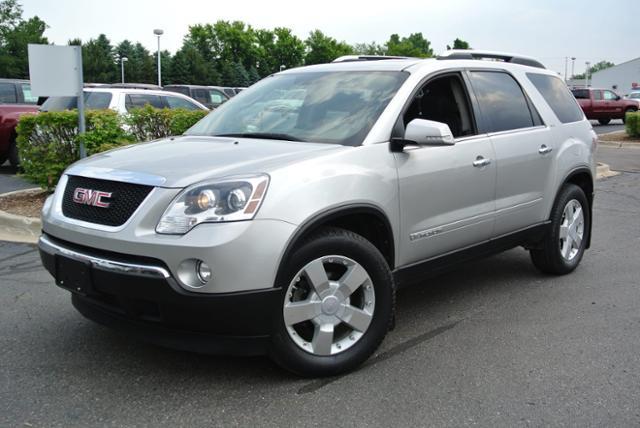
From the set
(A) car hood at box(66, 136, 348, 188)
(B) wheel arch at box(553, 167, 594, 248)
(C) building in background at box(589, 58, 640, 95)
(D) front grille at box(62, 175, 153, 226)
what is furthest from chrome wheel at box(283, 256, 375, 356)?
(C) building in background at box(589, 58, 640, 95)

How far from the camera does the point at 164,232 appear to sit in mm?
3098

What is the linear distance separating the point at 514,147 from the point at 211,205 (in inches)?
103

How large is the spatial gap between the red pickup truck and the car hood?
3040 cm

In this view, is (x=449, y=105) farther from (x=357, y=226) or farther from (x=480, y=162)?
(x=357, y=226)

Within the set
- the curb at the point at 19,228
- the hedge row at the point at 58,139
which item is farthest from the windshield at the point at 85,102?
the curb at the point at 19,228

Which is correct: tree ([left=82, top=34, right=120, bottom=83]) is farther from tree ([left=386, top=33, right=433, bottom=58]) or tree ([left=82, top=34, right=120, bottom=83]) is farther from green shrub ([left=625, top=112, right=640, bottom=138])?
green shrub ([left=625, top=112, right=640, bottom=138])

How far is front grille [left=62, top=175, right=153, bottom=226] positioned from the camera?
324cm

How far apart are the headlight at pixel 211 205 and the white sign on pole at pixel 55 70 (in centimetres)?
536

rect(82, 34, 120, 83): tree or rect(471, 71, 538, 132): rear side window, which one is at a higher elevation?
rect(82, 34, 120, 83): tree

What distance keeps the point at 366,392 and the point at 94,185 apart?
5.91 feet

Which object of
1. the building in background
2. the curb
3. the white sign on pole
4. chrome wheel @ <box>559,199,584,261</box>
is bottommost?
the curb

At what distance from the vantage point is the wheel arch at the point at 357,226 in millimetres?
3234

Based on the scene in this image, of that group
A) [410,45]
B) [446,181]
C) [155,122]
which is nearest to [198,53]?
[410,45]

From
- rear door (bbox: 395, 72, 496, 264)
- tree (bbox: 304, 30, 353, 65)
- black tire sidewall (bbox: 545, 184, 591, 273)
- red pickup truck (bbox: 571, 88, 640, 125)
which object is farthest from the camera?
tree (bbox: 304, 30, 353, 65)
